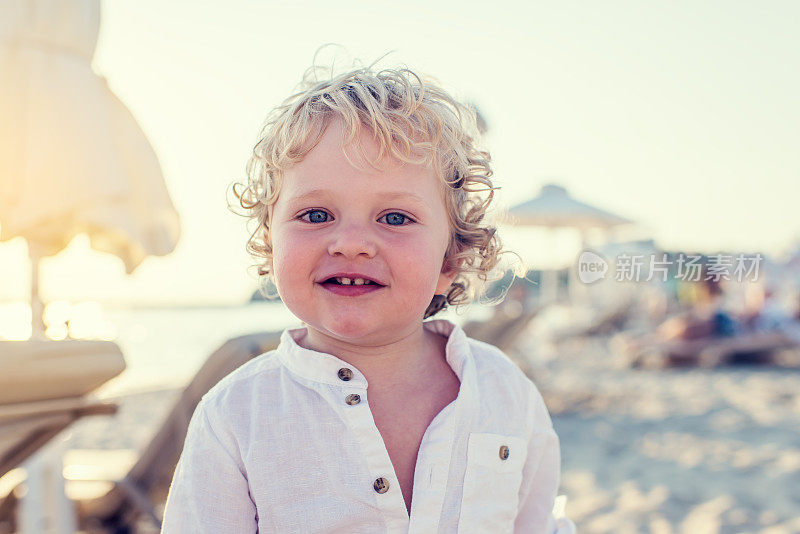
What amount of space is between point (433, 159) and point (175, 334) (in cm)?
2333

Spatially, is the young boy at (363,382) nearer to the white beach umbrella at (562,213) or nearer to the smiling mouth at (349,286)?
the smiling mouth at (349,286)

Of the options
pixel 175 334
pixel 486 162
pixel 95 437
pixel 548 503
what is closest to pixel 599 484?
pixel 548 503

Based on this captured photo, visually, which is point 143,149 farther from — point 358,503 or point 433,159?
point 358,503

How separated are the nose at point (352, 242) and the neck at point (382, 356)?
0.21m

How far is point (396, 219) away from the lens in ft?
3.75

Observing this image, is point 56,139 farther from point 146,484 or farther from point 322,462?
point 322,462

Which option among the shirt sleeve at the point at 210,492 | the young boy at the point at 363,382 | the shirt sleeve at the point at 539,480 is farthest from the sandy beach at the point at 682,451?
the shirt sleeve at the point at 210,492

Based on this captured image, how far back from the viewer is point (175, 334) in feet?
74.7

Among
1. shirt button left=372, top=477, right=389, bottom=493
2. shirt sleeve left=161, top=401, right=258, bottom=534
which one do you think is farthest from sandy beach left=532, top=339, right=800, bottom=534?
shirt sleeve left=161, top=401, right=258, bottom=534

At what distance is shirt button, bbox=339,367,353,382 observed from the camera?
1138 mm

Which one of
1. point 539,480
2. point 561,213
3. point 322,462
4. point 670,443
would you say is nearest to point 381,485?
point 322,462

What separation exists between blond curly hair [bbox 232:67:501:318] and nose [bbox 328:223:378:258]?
15cm

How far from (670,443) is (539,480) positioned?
346cm

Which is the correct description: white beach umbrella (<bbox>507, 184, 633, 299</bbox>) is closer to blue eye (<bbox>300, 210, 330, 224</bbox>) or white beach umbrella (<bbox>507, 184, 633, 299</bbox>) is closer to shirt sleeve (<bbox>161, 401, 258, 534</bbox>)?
blue eye (<bbox>300, 210, 330, 224</bbox>)
